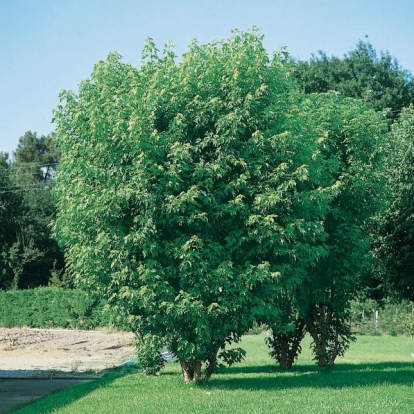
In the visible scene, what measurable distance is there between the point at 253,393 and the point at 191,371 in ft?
8.49

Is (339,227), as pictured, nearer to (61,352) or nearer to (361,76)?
(61,352)

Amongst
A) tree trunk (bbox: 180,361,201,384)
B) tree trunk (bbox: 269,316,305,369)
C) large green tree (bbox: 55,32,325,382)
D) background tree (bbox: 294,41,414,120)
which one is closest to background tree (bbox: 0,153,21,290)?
background tree (bbox: 294,41,414,120)

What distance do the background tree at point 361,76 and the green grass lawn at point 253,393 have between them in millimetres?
28182

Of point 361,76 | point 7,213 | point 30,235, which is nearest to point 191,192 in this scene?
point 361,76

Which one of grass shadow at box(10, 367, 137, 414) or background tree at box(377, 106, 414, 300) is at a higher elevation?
background tree at box(377, 106, 414, 300)

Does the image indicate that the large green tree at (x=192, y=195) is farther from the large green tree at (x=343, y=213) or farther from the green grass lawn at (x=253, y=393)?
the large green tree at (x=343, y=213)

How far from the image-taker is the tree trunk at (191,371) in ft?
53.3

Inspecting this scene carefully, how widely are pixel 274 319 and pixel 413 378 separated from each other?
142 inches

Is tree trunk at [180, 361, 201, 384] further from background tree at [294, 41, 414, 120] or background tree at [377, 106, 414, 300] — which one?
background tree at [294, 41, 414, 120]

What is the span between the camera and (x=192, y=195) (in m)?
14.4

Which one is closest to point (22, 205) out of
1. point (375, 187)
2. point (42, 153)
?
point (42, 153)

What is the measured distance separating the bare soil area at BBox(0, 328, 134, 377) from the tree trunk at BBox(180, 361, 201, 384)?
584 centimetres

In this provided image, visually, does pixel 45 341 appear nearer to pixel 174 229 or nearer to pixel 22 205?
pixel 174 229

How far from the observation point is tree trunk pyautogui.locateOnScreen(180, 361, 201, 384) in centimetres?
1625
